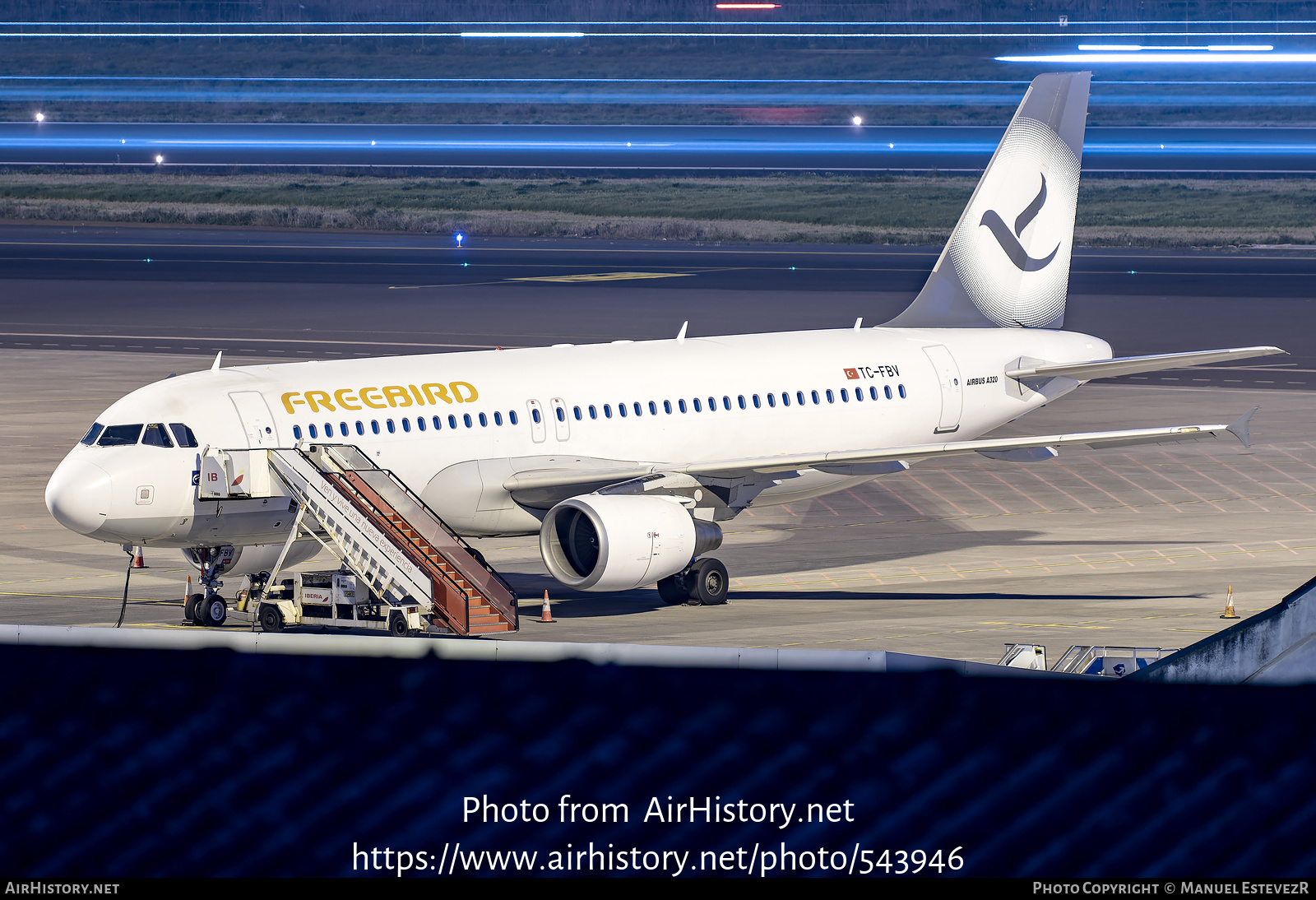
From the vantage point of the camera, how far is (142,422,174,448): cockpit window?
1335 inches

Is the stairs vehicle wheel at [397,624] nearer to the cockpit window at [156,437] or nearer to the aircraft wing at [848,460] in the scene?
the aircraft wing at [848,460]

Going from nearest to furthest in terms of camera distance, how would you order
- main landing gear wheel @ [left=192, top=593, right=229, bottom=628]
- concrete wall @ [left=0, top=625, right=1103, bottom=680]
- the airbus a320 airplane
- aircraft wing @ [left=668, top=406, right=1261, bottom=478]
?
1. concrete wall @ [left=0, top=625, right=1103, bottom=680]
2. the airbus a320 airplane
3. main landing gear wheel @ [left=192, top=593, right=229, bottom=628]
4. aircraft wing @ [left=668, top=406, right=1261, bottom=478]

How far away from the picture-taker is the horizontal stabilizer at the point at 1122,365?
41.7 m

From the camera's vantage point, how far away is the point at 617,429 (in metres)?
38.7

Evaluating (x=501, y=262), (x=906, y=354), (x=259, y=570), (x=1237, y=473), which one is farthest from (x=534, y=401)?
(x=501, y=262)

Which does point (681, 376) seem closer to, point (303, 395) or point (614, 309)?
point (303, 395)

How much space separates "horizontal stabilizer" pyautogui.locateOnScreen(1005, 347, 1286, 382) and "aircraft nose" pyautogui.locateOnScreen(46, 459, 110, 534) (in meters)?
20.8

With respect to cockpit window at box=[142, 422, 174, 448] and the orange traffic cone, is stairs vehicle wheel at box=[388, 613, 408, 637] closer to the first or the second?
cockpit window at box=[142, 422, 174, 448]

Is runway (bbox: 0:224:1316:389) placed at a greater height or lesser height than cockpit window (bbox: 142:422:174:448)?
greater

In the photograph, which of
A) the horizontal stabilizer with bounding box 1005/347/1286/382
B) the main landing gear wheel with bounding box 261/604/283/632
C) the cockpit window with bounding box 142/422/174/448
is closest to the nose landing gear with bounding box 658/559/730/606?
the main landing gear wheel with bounding box 261/604/283/632

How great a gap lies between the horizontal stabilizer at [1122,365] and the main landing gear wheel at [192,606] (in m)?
19.3

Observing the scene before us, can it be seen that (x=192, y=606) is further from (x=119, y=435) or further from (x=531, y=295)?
(x=531, y=295)

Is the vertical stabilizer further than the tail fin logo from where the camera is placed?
No

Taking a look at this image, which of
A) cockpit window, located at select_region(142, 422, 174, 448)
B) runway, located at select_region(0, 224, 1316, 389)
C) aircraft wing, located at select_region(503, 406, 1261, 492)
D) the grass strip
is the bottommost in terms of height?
cockpit window, located at select_region(142, 422, 174, 448)
